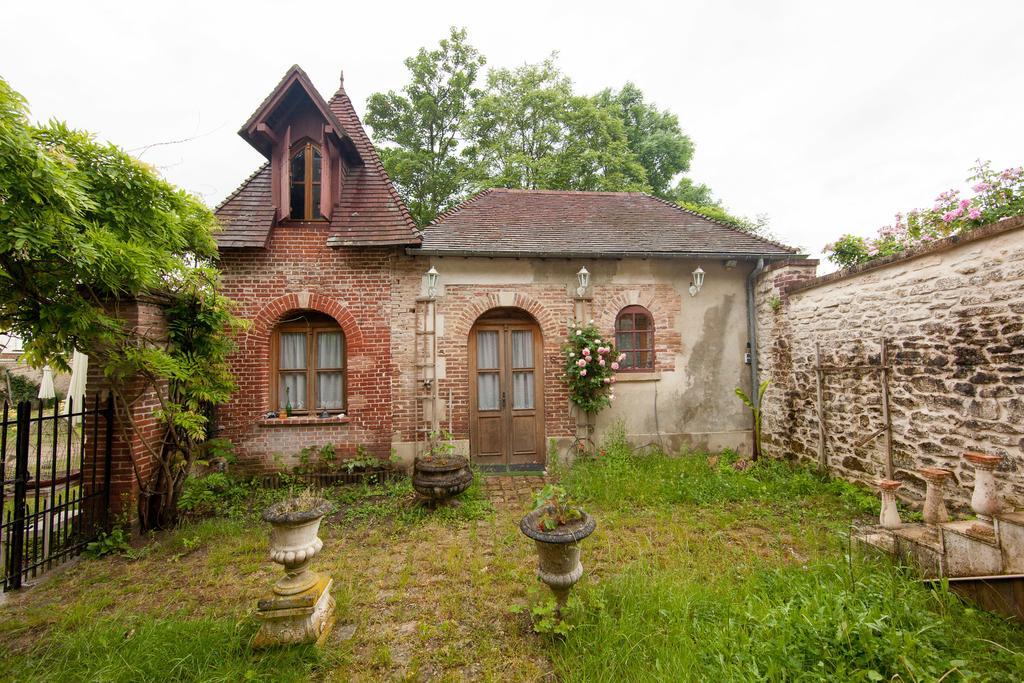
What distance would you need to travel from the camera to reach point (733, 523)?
480cm

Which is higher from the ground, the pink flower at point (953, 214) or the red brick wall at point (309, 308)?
the pink flower at point (953, 214)

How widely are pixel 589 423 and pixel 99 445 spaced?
6.66m

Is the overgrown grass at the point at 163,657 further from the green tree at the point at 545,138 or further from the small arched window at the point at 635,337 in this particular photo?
the green tree at the point at 545,138

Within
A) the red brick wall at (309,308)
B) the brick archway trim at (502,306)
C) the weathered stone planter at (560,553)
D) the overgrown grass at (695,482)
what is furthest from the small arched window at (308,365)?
the weathered stone planter at (560,553)

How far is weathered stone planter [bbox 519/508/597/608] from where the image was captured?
287cm

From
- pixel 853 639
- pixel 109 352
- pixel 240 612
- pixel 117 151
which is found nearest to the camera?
pixel 853 639

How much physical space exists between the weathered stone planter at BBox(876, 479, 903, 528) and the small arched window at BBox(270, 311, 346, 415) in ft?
23.8

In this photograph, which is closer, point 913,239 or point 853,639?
point 853,639

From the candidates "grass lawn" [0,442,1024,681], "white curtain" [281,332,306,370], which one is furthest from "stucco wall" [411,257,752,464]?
"grass lawn" [0,442,1024,681]

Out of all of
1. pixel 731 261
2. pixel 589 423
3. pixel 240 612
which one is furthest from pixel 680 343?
pixel 240 612

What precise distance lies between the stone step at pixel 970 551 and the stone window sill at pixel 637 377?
4071 millimetres

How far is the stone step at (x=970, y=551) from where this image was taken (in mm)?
3092

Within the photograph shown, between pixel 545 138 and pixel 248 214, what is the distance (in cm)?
1115

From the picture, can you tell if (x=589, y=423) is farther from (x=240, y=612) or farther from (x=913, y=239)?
(x=913, y=239)
